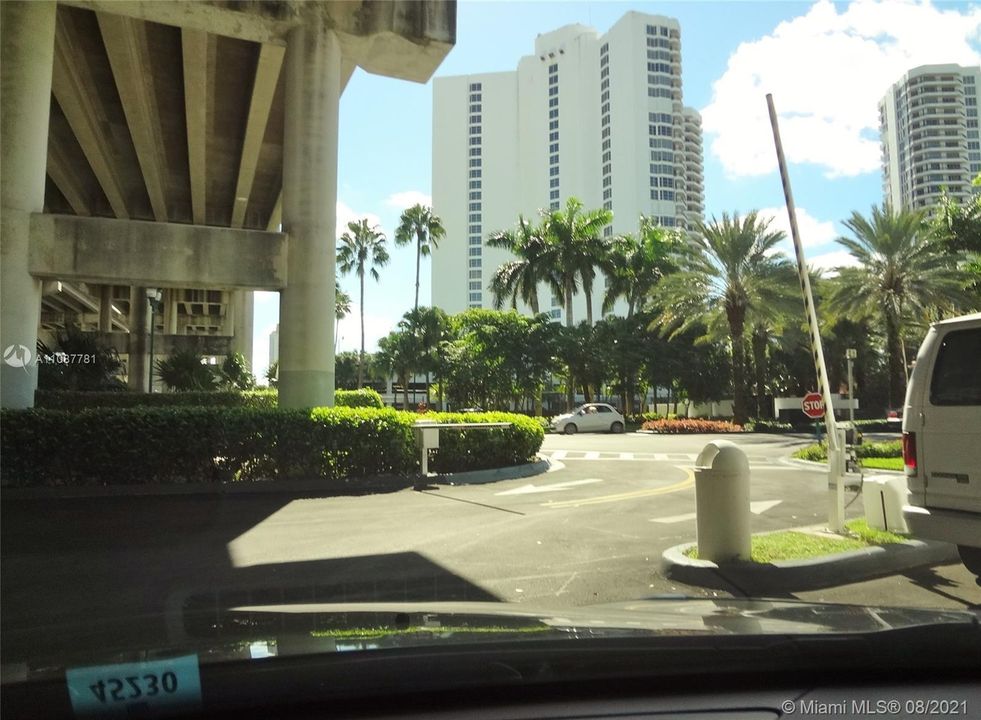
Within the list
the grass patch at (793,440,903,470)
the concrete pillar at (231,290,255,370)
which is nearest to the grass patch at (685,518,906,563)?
the grass patch at (793,440,903,470)

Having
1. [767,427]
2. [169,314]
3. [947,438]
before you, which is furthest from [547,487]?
[169,314]

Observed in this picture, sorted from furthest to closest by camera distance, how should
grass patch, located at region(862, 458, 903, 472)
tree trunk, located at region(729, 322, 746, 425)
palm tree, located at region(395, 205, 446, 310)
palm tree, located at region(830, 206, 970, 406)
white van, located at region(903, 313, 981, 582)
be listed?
palm tree, located at region(395, 205, 446, 310) → tree trunk, located at region(729, 322, 746, 425) → palm tree, located at region(830, 206, 970, 406) → grass patch, located at region(862, 458, 903, 472) → white van, located at region(903, 313, 981, 582)

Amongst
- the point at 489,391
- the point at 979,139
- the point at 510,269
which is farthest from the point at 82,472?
the point at 979,139

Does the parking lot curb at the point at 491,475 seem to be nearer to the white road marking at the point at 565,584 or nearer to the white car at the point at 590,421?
the white road marking at the point at 565,584

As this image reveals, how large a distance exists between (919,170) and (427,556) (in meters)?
54.4

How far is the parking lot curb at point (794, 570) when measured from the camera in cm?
586

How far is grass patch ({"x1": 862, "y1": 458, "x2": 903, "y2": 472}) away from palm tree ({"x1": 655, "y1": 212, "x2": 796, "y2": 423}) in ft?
52.5

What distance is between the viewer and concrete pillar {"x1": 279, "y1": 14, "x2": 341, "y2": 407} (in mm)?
14047

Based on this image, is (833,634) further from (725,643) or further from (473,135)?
(473,135)

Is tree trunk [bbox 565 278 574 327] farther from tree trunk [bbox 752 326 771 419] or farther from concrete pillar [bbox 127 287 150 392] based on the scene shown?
concrete pillar [bbox 127 287 150 392]

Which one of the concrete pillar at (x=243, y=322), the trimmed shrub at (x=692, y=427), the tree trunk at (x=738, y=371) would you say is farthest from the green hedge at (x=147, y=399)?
the tree trunk at (x=738, y=371)

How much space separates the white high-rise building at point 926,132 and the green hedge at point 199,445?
4787 centimetres

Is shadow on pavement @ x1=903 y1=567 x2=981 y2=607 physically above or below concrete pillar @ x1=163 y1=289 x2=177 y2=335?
below

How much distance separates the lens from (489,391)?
44594 mm
